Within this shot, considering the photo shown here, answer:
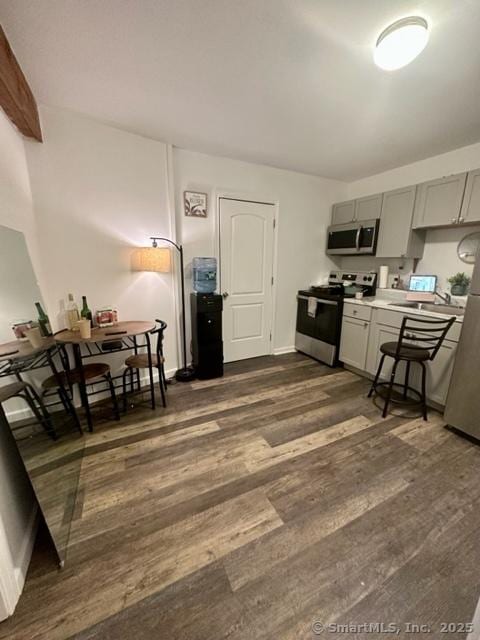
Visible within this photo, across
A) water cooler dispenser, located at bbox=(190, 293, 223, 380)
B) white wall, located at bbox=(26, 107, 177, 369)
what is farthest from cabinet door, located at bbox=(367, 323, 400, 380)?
white wall, located at bbox=(26, 107, 177, 369)

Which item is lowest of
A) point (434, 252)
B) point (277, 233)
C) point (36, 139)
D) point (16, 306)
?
point (16, 306)

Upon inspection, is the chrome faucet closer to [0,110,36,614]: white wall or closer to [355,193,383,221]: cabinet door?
[355,193,383,221]: cabinet door

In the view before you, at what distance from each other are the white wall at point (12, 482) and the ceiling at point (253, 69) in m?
0.53

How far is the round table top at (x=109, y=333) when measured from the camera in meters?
1.92

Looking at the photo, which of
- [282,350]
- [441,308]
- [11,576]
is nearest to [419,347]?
[441,308]

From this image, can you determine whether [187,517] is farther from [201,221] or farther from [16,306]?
[201,221]

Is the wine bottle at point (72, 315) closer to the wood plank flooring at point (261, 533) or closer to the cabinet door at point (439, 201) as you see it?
the wood plank flooring at point (261, 533)

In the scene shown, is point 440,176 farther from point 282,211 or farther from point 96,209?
point 96,209

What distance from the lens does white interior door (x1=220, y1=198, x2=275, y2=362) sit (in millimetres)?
3100

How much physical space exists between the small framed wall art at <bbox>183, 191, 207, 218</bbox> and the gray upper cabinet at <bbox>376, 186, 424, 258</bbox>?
7.09 feet

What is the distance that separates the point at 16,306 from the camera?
123 centimetres

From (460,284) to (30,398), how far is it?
145 inches

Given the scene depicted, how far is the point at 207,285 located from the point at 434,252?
2.66 m

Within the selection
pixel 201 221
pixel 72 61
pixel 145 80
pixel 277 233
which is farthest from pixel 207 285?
pixel 72 61
